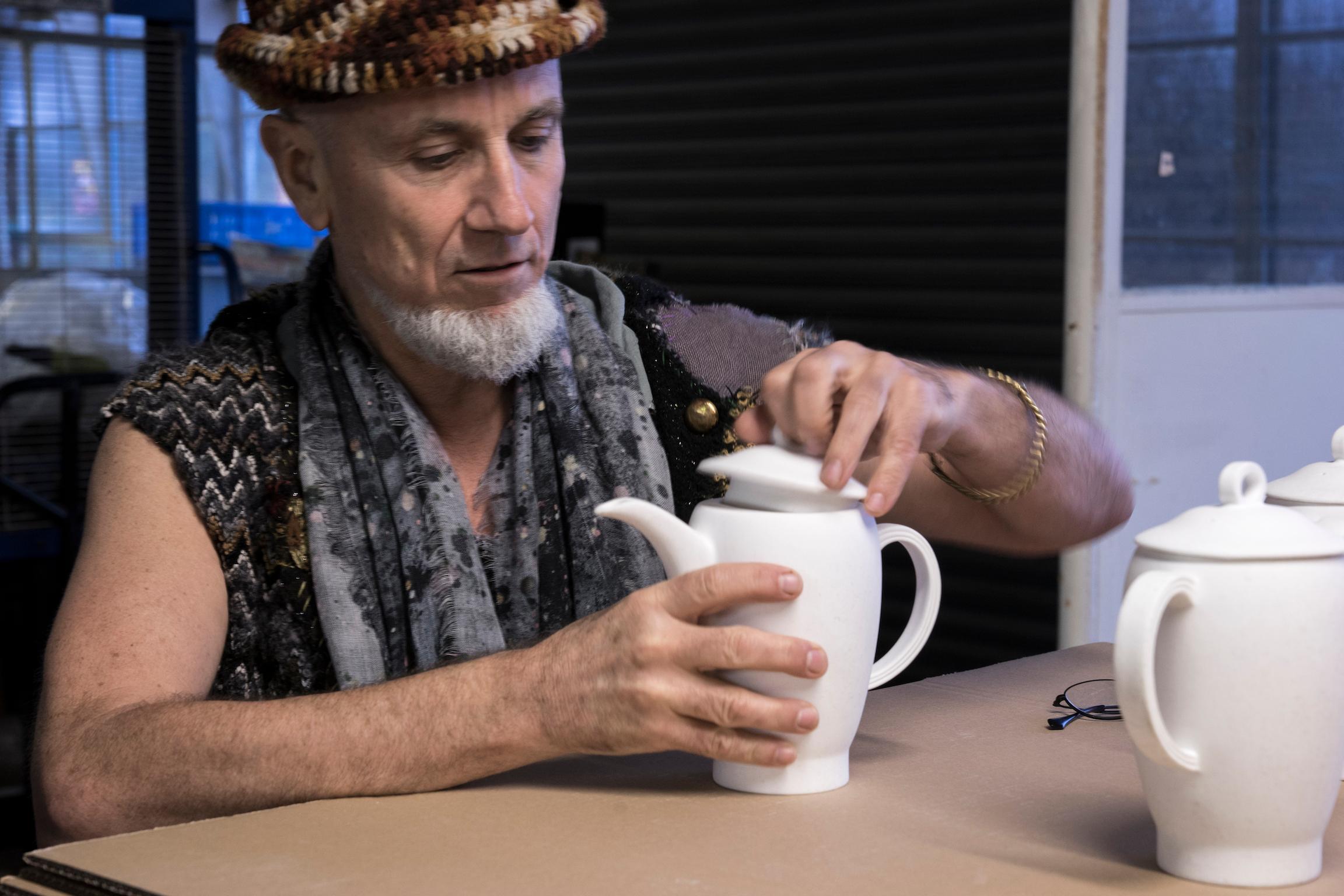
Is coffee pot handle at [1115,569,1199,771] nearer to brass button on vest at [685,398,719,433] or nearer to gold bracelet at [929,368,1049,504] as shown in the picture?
gold bracelet at [929,368,1049,504]

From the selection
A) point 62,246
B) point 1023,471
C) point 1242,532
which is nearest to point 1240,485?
point 1242,532

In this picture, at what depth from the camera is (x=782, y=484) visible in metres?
1.02

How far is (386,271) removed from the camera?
164cm

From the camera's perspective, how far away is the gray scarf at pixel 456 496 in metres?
1.57

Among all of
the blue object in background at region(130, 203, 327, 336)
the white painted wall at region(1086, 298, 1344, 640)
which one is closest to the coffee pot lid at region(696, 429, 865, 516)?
the white painted wall at region(1086, 298, 1344, 640)

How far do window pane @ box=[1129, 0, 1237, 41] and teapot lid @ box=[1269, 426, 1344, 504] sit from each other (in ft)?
5.98

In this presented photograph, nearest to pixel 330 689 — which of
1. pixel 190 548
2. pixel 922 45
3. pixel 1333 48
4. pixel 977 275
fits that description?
pixel 190 548

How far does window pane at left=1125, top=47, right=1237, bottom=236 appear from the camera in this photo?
9.02 ft

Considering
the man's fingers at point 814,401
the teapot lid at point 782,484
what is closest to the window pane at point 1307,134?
the man's fingers at point 814,401

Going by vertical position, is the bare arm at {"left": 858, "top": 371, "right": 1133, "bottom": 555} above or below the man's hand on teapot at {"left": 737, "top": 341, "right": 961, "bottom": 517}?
below

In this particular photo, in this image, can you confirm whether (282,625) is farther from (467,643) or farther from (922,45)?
(922,45)

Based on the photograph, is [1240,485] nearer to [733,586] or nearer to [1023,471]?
[733,586]

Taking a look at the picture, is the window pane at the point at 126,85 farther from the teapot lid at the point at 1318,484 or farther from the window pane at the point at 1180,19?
the teapot lid at the point at 1318,484

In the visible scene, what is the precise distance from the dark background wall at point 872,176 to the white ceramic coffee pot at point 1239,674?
2.07 metres
